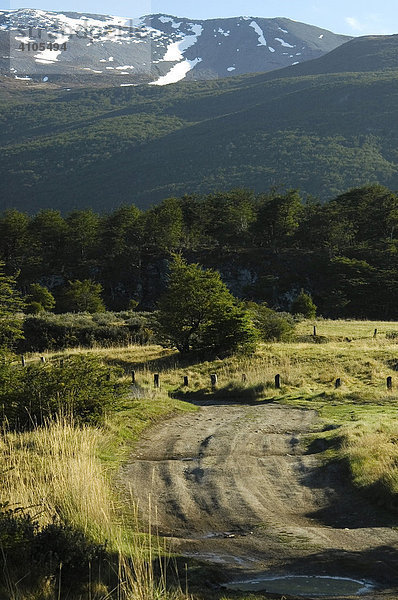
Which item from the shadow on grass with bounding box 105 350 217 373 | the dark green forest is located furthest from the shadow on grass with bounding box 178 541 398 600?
the dark green forest

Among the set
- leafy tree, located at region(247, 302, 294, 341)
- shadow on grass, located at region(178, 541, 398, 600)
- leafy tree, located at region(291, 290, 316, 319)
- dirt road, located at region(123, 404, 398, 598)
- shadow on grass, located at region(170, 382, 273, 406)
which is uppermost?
shadow on grass, located at region(178, 541, 398, 600)

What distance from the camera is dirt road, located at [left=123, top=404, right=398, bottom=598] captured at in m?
7.22

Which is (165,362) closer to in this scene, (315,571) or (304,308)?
(315,571)

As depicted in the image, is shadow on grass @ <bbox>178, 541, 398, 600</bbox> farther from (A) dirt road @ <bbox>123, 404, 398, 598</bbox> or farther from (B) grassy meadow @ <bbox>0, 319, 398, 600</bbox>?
(B) grassy meadow @ <bbox>0, 319, 398, 600</bbox>

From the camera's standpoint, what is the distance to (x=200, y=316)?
34188mm

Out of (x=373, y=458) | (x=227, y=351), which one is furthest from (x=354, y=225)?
(x=373, y=458)

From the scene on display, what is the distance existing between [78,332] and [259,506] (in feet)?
127

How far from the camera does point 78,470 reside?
838 cm

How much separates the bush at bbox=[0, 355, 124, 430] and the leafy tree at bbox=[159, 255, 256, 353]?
1652cm

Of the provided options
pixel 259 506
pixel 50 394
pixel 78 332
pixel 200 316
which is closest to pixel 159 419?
pixel 50 394

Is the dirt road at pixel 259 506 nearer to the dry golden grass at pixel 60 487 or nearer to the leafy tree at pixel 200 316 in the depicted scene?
the dry golden grass at pixel 60 487

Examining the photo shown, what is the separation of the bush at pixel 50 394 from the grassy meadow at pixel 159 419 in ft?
1.49

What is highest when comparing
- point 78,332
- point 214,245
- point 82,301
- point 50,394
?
point 50,394

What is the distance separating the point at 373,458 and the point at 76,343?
1451 inches
